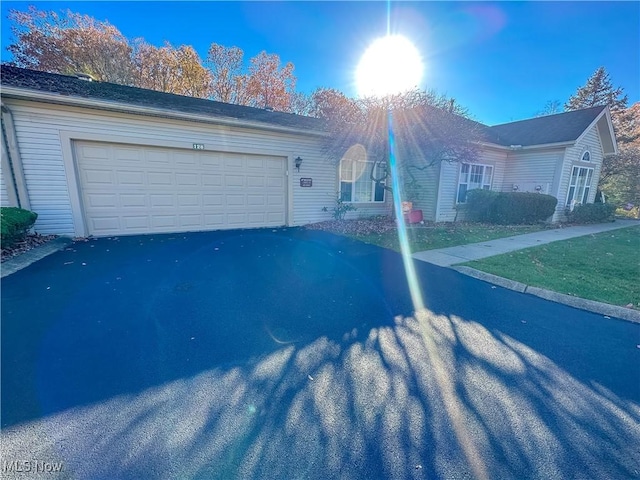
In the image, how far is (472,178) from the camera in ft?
40.2

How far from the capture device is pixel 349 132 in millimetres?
8875

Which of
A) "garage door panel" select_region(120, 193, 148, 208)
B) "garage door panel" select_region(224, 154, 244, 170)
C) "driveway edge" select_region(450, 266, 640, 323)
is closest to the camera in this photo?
"driveway edge" select_region(450, 266, 640, 323)

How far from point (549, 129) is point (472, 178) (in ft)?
16.8

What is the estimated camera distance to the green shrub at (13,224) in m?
4.79

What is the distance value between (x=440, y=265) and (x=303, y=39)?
381 inches

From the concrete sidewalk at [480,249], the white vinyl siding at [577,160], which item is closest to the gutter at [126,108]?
the concrete sidewalk at [480,249]

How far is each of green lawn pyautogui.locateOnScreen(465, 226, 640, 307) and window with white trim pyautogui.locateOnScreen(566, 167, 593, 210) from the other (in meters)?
6.40

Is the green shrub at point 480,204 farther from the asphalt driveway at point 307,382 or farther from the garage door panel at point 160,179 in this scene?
the garage door panel at point 160,179

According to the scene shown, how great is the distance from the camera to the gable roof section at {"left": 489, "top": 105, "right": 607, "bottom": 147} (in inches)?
476

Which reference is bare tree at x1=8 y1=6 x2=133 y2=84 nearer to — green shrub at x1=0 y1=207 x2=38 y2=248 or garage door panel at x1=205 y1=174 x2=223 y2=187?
garage door panel at x1=205 y1=174 x2=223 y2=187

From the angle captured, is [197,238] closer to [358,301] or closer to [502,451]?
[358,301]

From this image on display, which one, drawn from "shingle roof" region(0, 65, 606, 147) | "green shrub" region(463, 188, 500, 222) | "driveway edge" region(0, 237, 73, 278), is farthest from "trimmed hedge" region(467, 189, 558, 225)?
"driveway edge" region(0, 237, 73, 278)

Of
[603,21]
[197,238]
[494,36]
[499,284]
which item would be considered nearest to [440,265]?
[499,284]

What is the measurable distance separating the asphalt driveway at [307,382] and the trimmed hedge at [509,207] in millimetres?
8410
